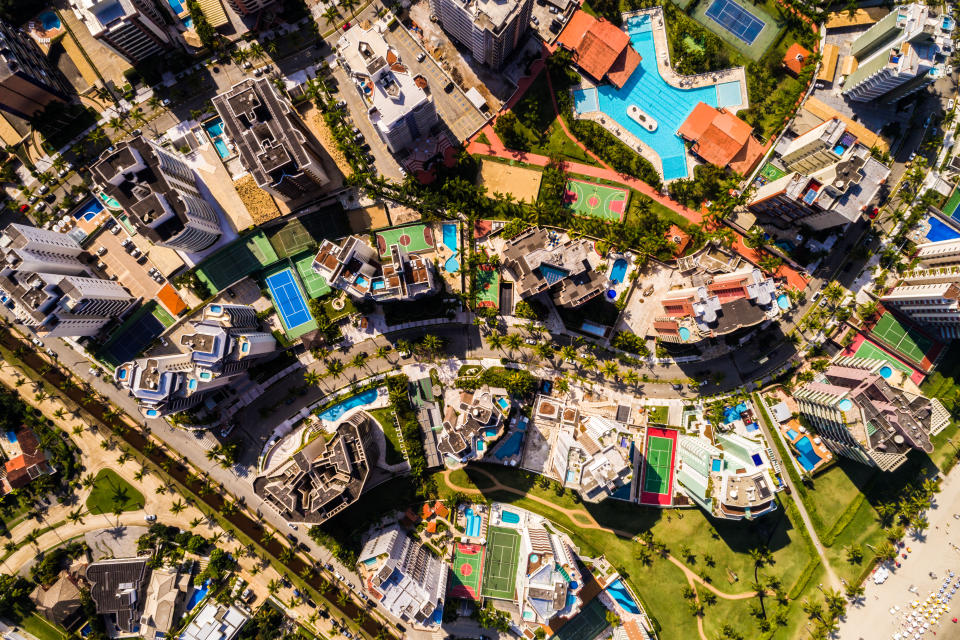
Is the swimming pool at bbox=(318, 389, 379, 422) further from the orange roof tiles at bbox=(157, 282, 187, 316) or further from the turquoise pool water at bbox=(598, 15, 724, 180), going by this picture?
the turquoise pool water at bbox=(598, 15, 724, 180)

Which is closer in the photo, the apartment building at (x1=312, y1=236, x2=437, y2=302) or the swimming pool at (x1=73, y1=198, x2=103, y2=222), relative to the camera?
the apartment building at (x1=312, y1=236, x2=437, y2=302)

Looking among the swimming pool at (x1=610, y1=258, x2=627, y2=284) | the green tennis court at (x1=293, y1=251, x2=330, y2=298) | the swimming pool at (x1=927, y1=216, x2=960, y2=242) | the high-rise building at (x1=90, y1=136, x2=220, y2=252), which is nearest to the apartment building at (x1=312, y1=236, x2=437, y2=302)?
the green tennis court at (x1=293, y1=251, x2=330, y2=298)

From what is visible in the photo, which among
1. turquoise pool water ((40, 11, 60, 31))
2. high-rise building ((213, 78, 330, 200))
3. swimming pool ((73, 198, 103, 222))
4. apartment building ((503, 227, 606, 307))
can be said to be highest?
apartment building ((503, 227, 606, 307))

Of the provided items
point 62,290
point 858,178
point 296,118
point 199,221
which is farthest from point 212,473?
point 858,178

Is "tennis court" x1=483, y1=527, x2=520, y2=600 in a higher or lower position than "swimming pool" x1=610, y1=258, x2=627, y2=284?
lower

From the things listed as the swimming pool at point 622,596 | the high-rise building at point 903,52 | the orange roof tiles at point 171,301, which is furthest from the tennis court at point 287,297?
the high-rise building at point 903,52
